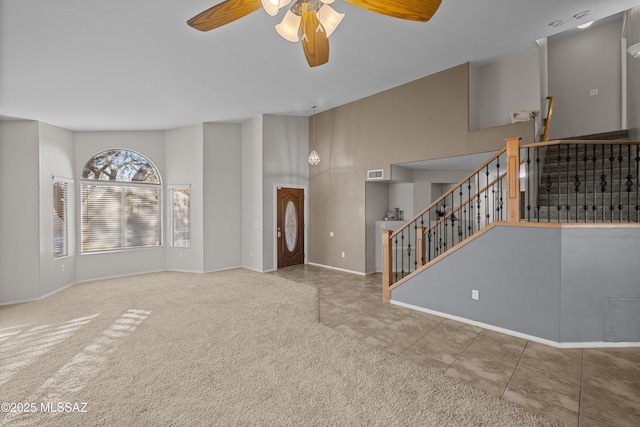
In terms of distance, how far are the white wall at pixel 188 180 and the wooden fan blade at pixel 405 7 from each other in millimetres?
6171

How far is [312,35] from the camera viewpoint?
6.99ft

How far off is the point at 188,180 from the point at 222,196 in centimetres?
89

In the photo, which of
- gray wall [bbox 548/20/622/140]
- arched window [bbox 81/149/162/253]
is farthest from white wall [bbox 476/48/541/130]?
arched window [bbox 81/149/162/253]

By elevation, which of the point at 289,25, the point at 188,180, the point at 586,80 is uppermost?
the point at 586,80

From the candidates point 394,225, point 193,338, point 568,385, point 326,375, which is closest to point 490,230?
point 568,385

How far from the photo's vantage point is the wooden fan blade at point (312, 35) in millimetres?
2057

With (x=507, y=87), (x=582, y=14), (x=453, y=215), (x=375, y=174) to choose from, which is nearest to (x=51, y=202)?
(x=375, y=174)

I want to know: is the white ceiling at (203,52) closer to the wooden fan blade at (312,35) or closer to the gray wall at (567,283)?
the wooden fan blade at (312,35)

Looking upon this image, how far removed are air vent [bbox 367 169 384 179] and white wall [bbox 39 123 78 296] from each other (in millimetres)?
6375

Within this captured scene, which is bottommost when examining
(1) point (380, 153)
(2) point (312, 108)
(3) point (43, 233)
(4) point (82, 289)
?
(4) point (82, 289)

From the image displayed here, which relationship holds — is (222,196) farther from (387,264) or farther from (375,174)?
(387,264)

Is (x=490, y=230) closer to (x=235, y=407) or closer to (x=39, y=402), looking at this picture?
(x=235, y=407)

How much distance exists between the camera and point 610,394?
103 inches

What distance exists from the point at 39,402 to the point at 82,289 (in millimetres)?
4338
